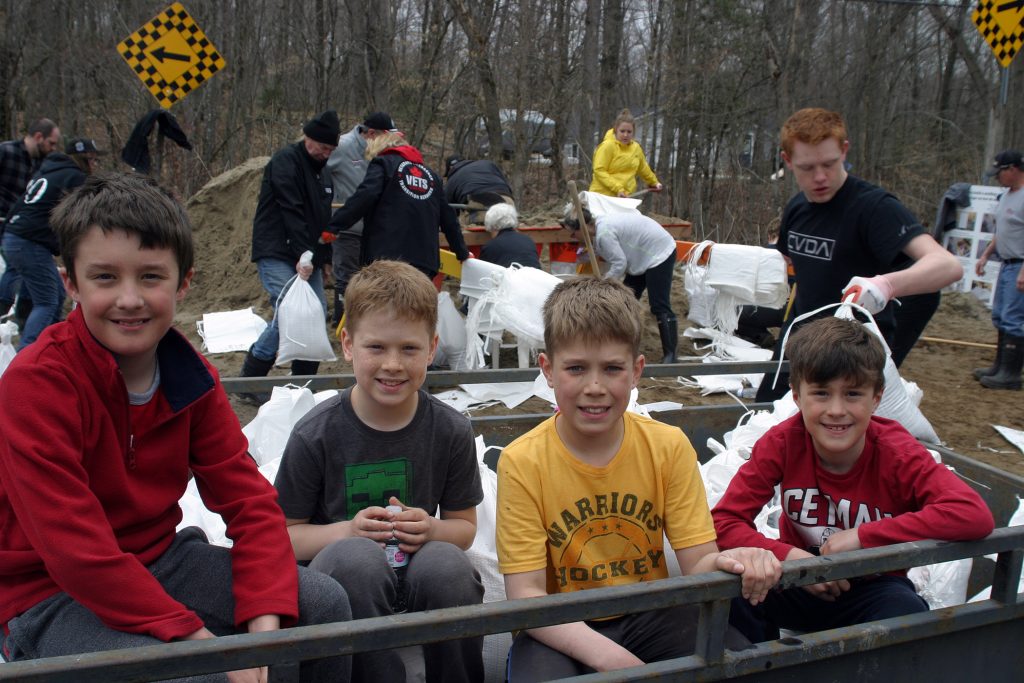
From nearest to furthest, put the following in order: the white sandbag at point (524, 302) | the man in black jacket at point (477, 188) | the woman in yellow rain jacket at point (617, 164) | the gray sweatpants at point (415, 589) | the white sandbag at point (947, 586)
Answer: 1. the gray sweatpants at point (415, 589)
2. the white sandbag at point (947, 586)
3. the white sandbag at point (524, 302)
4. the man in black jacket at point (477, 188)
5. the woman in yellow rain jacket at point (617, 164)

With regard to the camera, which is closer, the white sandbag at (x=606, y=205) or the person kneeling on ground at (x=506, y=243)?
the person kneeling on ground at (x=506, y=243)

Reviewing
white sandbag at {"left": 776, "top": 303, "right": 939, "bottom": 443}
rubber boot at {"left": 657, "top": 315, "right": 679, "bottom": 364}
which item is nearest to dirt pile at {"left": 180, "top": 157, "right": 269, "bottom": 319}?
rubber boot at {"left": 657, "top": 315, "right": 679, "bottom": 364}

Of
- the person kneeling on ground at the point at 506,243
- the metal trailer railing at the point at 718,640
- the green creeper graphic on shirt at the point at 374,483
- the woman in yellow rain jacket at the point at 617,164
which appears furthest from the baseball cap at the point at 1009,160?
the green creeper graphic on shirt at the point at 374,483

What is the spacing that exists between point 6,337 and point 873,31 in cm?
1891

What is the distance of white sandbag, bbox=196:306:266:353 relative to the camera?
760 cm

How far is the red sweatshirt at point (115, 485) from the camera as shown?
1.57 m

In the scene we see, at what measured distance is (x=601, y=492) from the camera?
212cm

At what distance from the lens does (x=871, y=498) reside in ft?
7.56

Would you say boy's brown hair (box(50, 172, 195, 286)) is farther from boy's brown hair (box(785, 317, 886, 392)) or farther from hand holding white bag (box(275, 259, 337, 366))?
hand holding white bag (box(275, 259, 337, 366))

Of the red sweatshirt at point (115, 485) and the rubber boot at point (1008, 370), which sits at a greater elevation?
the red sweatshirt at point (115, 485)

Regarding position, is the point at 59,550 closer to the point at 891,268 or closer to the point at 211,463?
the point at 211,463

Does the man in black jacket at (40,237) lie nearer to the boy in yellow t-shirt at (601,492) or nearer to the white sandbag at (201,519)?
the white sandbag at (201,519)

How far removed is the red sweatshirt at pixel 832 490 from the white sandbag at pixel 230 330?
5.99 m

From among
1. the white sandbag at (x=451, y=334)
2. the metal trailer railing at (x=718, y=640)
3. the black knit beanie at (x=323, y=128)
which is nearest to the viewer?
the metal trailer railing at (x=718, y=640)
